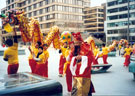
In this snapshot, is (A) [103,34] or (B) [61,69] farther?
(A) [103,34]

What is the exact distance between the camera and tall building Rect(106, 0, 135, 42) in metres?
38.1

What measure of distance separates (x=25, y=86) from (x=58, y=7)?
125ft

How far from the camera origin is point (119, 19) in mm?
41844

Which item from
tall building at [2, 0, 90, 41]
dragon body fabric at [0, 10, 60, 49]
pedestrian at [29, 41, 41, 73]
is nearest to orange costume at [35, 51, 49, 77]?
pedestrian at [29, 41, 41, 73]

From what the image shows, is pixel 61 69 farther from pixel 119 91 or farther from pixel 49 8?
pixel 49 8

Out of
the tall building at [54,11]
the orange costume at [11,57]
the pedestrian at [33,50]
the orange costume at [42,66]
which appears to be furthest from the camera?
the tall building at [54,11]

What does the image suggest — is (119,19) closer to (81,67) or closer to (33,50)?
(33,50)

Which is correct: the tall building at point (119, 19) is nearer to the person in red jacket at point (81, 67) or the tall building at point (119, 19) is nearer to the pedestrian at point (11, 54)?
the pedestrian at point (11, 54)

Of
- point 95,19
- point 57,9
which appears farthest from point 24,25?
point 95,19

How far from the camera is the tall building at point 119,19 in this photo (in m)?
38.1

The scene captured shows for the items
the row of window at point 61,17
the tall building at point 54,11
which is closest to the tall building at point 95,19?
the tall building at point 54,11

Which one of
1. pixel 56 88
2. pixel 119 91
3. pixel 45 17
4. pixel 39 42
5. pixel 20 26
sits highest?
pixel 45 17

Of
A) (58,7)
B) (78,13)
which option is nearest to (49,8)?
(58,7)

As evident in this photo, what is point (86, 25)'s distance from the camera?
179 feet
